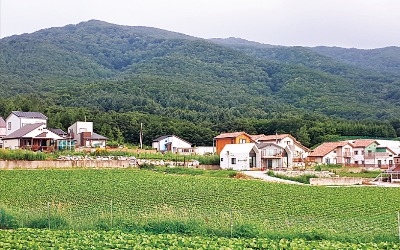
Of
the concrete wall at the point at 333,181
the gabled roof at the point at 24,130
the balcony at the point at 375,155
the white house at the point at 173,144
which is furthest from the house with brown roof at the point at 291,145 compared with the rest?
the gabled roof at the point at 24,130

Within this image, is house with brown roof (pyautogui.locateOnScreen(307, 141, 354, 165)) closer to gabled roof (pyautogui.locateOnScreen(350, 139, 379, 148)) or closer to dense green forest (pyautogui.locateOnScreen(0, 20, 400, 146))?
gabled roof (pyautogui.locateOnScreen(350, 139, 379, 148))

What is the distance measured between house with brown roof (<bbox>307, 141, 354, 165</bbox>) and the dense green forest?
1174 centimetres

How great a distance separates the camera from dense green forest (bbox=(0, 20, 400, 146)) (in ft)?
261

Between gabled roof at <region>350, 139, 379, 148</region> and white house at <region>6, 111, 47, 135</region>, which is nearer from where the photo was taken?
white house at <region>6, 111, 47, 135</region>

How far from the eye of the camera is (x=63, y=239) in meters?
13.9

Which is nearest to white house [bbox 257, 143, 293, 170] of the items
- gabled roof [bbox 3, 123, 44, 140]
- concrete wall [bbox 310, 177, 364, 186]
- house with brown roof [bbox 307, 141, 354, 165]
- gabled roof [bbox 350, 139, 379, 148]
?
house with brown roof [bbox 307, 141, 354, 165]

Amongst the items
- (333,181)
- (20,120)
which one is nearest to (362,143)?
(333,181)

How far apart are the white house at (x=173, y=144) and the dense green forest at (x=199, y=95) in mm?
4545

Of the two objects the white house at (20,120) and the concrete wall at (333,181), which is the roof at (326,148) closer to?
the concrete wall at (333,181)

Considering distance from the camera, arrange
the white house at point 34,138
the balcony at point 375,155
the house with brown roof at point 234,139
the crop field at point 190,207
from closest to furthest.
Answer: the crop field at point 190,207 < the white house at point 34,138 < the house with brown roof at point 234,139 < the balcony at point 375,155

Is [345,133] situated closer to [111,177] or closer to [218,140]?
[218,140]

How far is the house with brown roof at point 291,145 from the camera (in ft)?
197

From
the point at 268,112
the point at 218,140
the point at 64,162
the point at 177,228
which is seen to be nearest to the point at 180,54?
the point at 268,112

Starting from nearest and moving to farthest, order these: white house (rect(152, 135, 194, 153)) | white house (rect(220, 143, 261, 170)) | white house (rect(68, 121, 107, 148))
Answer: white house (rect(220, 143, 261, 170)) < white house (rect(68, 121, 107, 148)) < white house (rect(152, 135, 194, 153))
